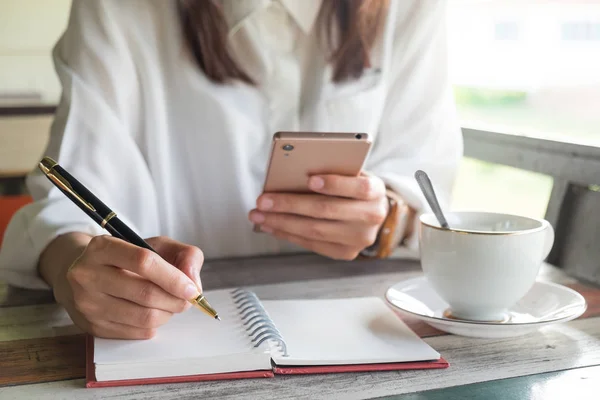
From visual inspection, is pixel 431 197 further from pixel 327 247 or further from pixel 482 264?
pixel 327 247

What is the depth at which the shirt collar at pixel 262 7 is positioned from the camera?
1021 mm

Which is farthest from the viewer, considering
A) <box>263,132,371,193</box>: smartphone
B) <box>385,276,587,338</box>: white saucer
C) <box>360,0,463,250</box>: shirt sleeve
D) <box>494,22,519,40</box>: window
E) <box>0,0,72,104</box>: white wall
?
<box>0,0,72,104</box>: white wall

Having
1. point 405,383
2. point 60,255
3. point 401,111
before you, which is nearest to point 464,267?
point 405,383

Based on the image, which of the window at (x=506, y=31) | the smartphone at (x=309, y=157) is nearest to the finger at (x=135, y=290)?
the smartphone at (x=309, y=157)

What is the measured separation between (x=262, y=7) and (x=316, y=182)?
1.15 ft

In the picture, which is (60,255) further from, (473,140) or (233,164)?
(473,140)

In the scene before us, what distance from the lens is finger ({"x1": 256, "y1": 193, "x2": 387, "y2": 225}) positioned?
2.87 ft

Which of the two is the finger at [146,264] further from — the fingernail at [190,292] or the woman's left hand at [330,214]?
the woman's left hand at [330,214]

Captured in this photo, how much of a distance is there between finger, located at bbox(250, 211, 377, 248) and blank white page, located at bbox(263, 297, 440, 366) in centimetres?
16

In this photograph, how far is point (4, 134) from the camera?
3.29 metres

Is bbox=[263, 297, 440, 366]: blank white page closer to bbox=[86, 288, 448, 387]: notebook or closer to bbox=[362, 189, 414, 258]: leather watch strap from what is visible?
bbox=[86, 288, 448, 387]: notebook

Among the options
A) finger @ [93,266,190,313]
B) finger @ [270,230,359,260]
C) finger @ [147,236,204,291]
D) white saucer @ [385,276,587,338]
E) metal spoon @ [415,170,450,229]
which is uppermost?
metal spoon @ [415,170,450,229]

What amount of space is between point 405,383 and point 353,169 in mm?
368

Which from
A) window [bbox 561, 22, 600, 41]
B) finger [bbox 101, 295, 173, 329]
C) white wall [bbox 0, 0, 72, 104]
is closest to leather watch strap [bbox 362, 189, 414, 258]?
finger [bbox 101, 295, 173, 329]
